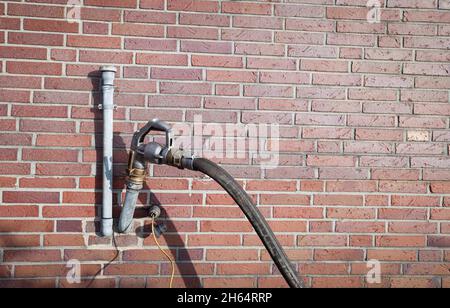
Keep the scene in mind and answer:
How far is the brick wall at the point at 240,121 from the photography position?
6.11ft

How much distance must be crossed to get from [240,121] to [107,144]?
0.74 metres

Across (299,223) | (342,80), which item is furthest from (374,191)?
(342,80)

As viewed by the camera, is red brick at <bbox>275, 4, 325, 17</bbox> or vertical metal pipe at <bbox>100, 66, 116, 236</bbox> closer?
vertical metal pipe at <bbox>100, 66, 116, 236</bbox>

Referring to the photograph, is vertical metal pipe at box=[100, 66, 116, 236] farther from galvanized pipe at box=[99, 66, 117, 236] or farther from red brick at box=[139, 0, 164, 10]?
red brick at box=[139, 0, 164, 10]

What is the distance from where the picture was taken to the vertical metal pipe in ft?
5.96

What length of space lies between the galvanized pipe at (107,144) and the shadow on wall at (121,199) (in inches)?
2.2

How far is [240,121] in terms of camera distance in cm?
194

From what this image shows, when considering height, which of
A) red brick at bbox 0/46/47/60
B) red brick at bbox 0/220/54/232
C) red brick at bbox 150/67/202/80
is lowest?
red brick at bbox 0/220/54/232

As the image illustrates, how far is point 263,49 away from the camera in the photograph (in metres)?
1.95

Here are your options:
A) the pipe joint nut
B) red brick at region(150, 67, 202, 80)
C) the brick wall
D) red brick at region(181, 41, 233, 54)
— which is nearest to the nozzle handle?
the pipe joint nut

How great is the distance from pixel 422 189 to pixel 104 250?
1.86 m

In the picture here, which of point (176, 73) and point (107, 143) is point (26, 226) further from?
point (176, 73)

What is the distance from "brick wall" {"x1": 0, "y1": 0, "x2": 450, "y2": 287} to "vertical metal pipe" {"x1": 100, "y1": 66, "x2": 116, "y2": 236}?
7 centimetres

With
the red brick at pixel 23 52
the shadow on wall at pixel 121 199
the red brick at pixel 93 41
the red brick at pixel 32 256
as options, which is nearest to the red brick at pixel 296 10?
the red brick at pixel 93 41
